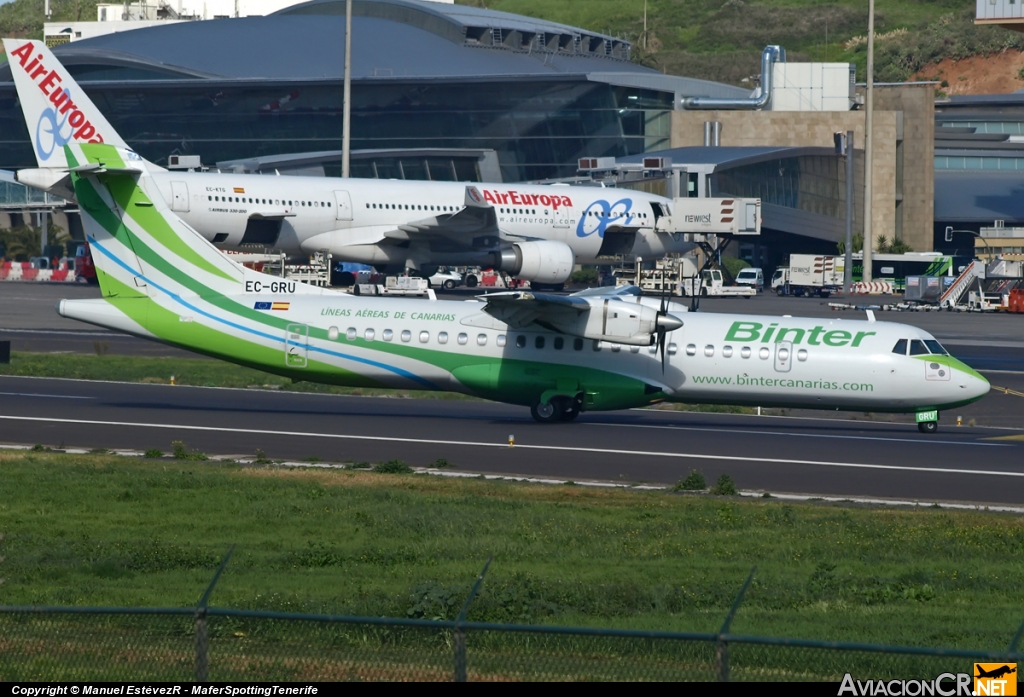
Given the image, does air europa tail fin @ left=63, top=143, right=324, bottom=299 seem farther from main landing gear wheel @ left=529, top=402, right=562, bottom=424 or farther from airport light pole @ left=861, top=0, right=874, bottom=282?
airport light pole @ left=861, top=0, right=874, bottom=282

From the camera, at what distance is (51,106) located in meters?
40.3

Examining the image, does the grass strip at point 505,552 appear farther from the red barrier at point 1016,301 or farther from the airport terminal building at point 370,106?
the airport terminal building at point 370,106

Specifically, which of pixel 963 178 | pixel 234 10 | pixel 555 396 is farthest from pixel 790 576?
pixel 234 10

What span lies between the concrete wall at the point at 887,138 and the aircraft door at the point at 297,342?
74163 millimetres

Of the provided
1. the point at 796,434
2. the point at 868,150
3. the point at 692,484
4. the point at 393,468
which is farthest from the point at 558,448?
the point at 868,150

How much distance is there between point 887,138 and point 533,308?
76307mm

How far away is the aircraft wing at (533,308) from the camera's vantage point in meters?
28.0

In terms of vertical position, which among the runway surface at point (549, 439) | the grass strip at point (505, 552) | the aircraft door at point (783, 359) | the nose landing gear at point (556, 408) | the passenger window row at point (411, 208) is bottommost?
the runway surface at point (549, 439)

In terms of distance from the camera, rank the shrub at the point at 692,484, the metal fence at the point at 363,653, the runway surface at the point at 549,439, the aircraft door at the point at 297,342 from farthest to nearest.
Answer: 1. the aircraft door at the point at 297,342
2. the runway surface at the point at 549,439
3. the shrub at the point at 692,484
4. the metal fence at the point at 363,653

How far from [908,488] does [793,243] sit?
79708mm

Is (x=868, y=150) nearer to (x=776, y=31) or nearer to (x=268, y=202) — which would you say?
(x=268, y=202)

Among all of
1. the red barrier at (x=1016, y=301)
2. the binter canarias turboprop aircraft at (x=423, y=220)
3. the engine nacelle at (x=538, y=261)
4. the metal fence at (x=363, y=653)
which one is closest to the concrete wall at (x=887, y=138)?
the red barrier at (x=1016, y=301)

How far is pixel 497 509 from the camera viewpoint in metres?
18.9

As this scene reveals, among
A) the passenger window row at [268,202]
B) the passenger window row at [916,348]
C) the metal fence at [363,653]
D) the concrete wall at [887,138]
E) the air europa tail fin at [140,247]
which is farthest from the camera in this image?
the concrete wall at [887,138]
